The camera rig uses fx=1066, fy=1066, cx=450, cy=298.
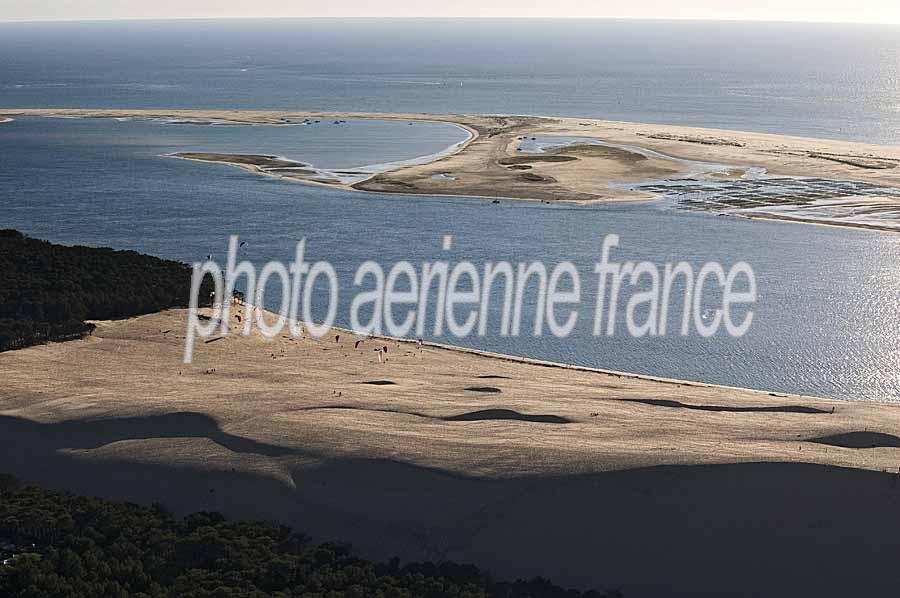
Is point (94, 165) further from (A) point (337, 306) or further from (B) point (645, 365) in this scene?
(B) point (645, 365)

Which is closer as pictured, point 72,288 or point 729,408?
point 729,408

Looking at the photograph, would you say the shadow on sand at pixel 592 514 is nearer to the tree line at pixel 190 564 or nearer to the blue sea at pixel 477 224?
the tree line at pixel 190 564

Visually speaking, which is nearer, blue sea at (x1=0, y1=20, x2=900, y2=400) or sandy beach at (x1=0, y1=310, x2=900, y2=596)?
sandy beach at (x1=0, y1=310, x2=900, y2=596)

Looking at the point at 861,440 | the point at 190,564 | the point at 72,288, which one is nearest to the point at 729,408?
the point at 861,440

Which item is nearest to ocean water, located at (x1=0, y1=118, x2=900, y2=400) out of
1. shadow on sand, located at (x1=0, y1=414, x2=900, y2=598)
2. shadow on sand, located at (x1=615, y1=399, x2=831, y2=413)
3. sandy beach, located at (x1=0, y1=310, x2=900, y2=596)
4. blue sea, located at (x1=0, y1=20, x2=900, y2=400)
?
blue sea, located at (x1=0, y1=20, x2=900, y2=400)

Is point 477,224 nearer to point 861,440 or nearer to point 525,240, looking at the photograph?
point 525,240

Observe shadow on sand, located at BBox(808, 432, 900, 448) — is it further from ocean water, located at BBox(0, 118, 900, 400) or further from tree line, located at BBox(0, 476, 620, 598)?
ocean water, located at BBox(0, 118, 900, 400)
